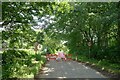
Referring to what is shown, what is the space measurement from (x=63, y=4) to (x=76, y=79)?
4390 millimetres

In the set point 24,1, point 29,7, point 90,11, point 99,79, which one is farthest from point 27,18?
point 90,11

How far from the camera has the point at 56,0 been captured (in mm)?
11320

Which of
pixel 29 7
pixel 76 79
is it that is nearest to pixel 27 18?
A: pixel 29 7

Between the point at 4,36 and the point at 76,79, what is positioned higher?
the point at 4,36

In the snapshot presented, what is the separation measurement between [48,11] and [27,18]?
1103mm

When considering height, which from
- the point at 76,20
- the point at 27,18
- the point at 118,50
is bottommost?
the point at 118,50

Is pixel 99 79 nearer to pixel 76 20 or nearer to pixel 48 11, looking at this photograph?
pixel 48 11

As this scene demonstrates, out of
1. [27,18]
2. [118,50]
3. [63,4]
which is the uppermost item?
[63,4]

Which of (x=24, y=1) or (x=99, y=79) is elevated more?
(x=24, y=1)

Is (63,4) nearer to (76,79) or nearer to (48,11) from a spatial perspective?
(48,11)

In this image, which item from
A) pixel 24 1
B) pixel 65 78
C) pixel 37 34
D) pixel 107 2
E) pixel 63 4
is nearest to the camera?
pixel 24 1

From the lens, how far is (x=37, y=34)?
12734 mm

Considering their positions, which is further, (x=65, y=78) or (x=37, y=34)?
(x=65, y=78)

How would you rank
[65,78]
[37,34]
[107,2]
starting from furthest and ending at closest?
[107,2], [65,78], [37,34]
